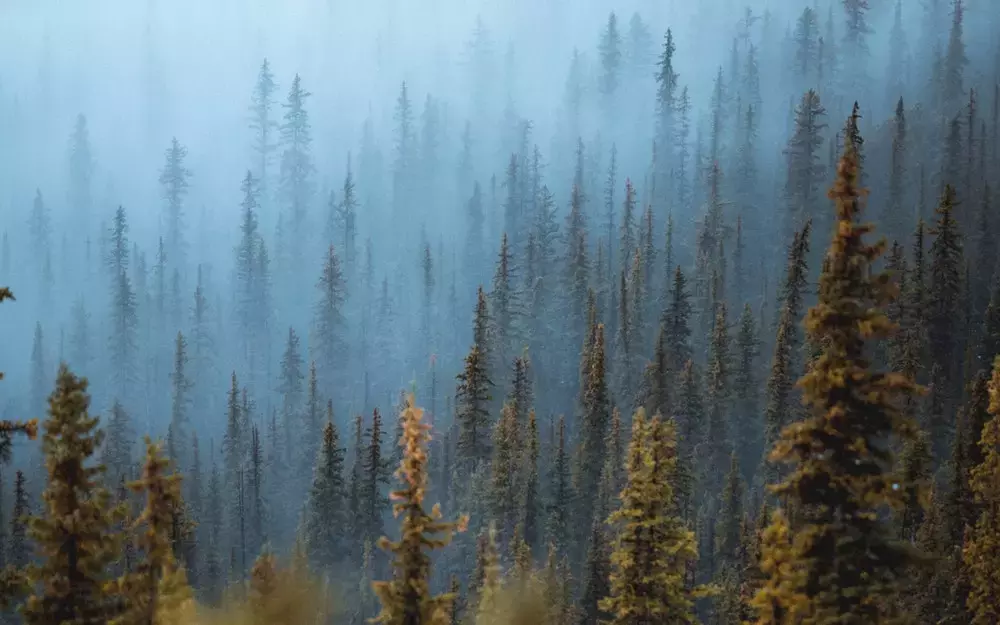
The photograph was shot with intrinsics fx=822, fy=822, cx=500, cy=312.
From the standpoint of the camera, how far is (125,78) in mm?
178875

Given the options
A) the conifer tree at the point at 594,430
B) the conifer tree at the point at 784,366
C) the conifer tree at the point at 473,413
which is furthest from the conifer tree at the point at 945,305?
the conifer tree at the point at 473,413

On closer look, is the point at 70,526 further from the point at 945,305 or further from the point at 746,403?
the point at 945,305

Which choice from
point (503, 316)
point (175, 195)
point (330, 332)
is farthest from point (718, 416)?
point (175, 195)

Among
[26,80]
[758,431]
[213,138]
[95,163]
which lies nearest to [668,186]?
[758,431]

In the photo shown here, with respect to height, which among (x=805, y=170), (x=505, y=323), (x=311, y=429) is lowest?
(x=311, y=429)

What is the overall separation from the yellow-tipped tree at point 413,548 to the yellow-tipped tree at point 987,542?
79.0 feet

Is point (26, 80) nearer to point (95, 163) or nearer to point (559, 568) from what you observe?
point (95, 163)

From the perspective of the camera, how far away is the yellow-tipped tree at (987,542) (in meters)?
31.0

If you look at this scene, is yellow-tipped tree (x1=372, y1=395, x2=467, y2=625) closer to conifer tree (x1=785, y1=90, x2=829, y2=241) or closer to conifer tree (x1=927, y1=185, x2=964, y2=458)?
conifer tree (x1=927, y1=185, x2=964, y2=458)

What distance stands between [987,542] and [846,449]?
23156mm

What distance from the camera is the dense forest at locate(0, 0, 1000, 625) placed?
16.9 m

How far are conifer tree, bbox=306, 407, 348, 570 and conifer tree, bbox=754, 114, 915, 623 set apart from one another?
44427 mm

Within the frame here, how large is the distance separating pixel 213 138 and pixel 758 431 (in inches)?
4887

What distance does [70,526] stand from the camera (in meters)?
16.1
